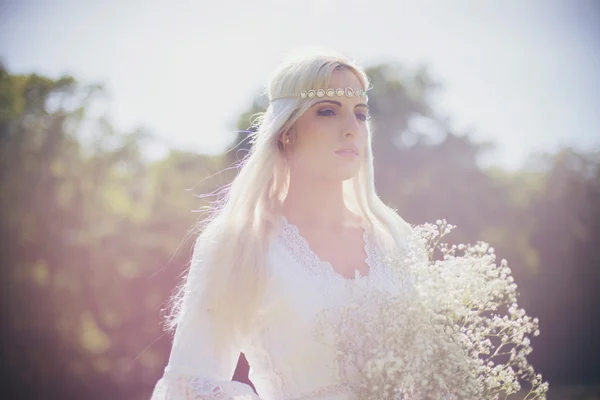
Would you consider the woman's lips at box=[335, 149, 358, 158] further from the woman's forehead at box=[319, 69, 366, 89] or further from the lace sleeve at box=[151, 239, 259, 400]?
the lace sleeve at box=[151, 239, 259, 400]

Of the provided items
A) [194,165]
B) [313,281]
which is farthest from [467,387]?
[194,165]

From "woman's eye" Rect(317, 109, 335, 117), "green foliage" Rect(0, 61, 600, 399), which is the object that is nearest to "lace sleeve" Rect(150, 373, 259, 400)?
Result: "woman's eye" Rect(317, 109, 335, 117)

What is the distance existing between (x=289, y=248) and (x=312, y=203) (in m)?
0.32

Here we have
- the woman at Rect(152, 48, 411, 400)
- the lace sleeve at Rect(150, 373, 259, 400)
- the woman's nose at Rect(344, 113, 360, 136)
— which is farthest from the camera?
the woman's nose at Rect(344, 113, 360, 136)

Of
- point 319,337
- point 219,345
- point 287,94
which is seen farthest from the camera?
point 287,94

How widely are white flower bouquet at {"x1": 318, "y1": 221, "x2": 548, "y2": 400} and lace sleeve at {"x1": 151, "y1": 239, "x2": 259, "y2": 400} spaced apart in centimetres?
49

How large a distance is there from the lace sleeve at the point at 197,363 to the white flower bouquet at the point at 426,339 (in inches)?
19.3

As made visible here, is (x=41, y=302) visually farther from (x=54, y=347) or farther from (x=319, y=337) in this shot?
(x=319, y=337)

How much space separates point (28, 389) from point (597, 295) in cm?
1268

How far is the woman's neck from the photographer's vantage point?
109 inches

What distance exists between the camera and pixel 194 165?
14328mm

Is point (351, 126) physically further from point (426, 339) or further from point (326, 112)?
point (426, 339)

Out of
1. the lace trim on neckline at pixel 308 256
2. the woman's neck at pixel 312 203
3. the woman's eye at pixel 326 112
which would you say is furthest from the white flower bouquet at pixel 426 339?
the woman's eye at pixel 326 112

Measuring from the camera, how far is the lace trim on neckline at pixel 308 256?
251cm
